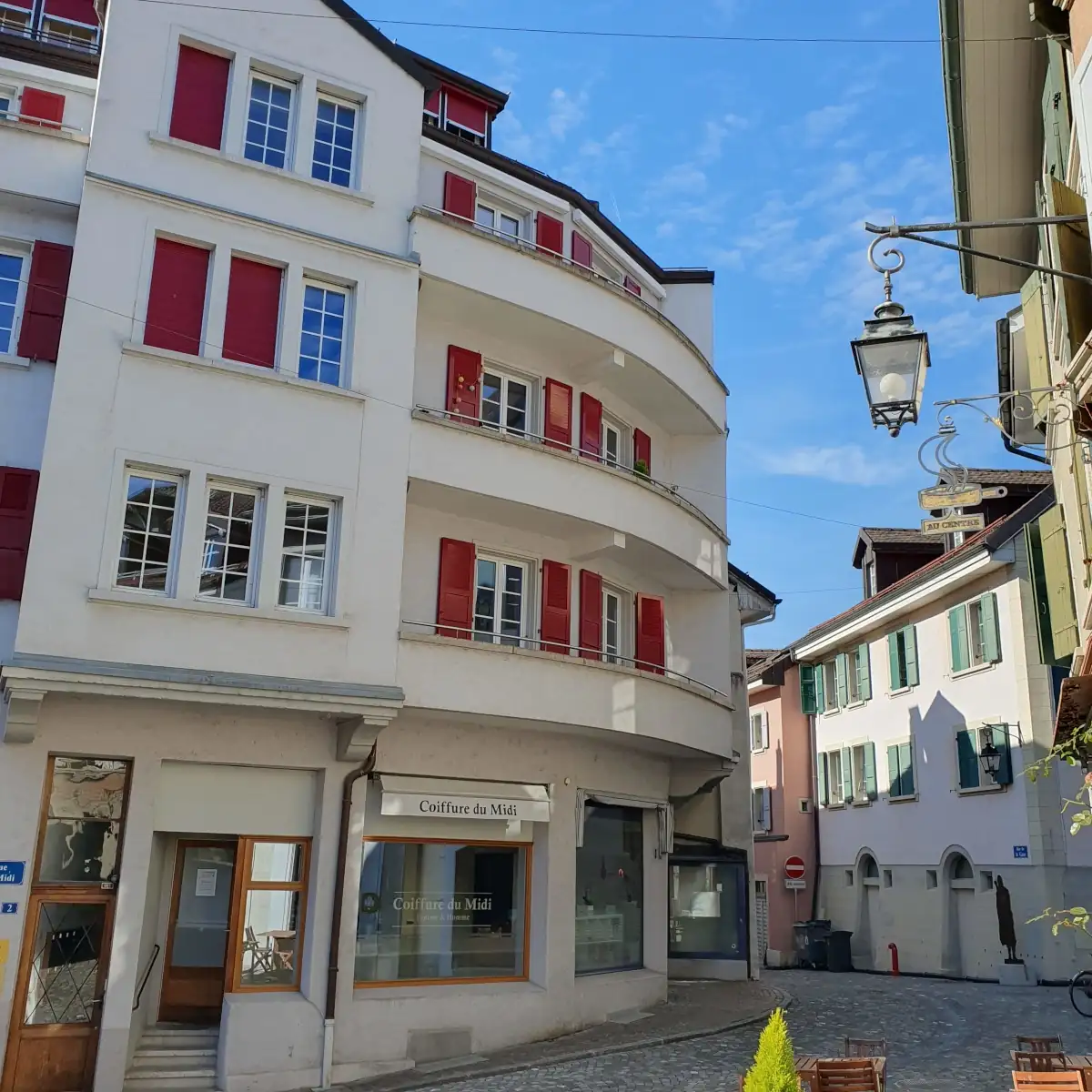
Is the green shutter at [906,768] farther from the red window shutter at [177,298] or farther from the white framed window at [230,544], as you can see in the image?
the red window shutter at [177,298]

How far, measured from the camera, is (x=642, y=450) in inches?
795

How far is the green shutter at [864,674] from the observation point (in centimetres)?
3203

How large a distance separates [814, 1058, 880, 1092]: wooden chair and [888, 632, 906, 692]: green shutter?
2066 centimetres

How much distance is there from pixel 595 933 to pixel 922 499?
35.7 ft

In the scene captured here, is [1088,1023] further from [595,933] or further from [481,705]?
[481,705]

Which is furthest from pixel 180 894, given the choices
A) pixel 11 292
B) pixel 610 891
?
pixel 11 292

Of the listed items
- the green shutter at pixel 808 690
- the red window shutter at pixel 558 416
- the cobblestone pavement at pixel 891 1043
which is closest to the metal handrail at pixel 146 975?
the cobblestone pavement at pixel 891 1043

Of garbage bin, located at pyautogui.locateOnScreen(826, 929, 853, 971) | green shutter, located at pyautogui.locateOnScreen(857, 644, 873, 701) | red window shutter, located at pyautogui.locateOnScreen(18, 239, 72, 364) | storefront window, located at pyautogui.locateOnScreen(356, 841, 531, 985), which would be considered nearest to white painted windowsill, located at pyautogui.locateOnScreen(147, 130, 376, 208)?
red window shutter, located at pyautogui.locateOnScreen(18, 239, 72, 364)

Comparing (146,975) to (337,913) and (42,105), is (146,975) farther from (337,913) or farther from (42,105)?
(42,105)

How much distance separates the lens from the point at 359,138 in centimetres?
1627

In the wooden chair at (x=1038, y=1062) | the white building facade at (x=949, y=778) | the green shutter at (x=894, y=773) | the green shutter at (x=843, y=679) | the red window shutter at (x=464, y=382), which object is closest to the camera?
the wooden chair at (x=1038, y=1062)

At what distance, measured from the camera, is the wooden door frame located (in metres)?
13.9

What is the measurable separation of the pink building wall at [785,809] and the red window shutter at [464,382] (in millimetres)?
22249

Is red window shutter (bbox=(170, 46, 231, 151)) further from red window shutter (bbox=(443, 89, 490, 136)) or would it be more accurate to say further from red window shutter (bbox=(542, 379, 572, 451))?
red window shutter (bbox=(443, 89, 490, 136))
